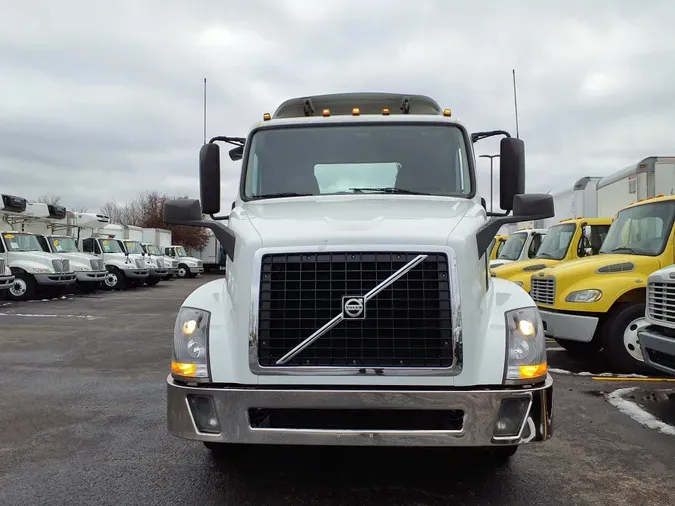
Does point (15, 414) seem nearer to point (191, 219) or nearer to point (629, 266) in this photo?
point (191, 219)

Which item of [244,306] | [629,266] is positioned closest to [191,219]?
[244,306]

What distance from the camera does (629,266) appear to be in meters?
7.05

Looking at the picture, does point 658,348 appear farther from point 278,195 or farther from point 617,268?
point 278,195

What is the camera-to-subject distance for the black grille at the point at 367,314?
3178mm

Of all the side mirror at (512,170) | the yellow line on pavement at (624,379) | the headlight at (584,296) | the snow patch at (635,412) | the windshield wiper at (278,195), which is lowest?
the yellow line on pavement at (624,379)

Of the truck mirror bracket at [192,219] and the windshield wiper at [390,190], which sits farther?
the windshield wiper at [390,190]

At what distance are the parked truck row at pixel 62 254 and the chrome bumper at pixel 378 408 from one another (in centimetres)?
1497

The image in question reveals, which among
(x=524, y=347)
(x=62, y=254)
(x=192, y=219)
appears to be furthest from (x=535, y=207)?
(x=62, y=254)

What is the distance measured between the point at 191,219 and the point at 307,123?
132 centimetres

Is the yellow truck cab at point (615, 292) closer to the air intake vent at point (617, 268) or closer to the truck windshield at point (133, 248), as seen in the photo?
the air intake vent at point (617, 268)

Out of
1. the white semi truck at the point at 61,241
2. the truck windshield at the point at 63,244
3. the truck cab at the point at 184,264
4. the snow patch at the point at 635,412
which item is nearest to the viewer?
the snow patch at the point at 635,412

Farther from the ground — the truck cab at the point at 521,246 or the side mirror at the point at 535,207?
the side mirror at the point at 535,207

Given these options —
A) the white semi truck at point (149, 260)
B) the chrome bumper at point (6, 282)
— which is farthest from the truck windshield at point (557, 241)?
the white semi truck at point (149, 260)

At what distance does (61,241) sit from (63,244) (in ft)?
0.42
